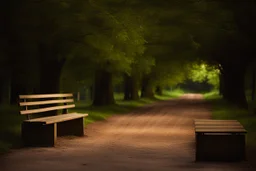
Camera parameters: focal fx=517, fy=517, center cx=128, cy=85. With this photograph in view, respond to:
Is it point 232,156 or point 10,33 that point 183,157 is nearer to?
point 232,156

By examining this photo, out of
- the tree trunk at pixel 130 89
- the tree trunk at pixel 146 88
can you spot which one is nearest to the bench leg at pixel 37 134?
the tree trunk at pixel 130 89

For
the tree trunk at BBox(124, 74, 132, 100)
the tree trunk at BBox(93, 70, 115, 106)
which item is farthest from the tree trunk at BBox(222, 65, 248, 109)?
the tree trunk at BBox(124, 74, 132, 100)

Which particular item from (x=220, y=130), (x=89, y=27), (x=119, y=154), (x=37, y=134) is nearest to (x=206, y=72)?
(x=89, y=27)

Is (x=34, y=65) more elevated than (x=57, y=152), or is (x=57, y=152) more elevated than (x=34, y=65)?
(x=34, y=65)

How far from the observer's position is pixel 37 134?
13805 millimetres

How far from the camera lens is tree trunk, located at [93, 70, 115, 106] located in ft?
116

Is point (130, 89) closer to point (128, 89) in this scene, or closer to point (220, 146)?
point (128, 89)

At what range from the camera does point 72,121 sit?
54.2 ft

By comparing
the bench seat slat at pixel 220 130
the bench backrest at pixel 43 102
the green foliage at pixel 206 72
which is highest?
the green foliage at pixel 206 72

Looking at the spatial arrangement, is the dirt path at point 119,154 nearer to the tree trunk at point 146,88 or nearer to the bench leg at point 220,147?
the bench leg at point 220,147

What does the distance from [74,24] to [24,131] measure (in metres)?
5.66

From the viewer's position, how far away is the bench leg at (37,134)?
45.1 ft

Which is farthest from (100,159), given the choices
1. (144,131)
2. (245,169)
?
(144,131)

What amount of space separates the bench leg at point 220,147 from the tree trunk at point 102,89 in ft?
78.6
